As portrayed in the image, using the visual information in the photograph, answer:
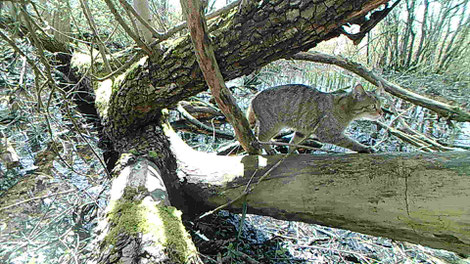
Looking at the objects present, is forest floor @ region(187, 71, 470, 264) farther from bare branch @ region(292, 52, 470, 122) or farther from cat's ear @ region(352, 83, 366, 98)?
cat's ear @ region(352, 83, 366, 98)

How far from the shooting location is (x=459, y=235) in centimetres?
143

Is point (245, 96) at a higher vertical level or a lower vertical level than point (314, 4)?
lower

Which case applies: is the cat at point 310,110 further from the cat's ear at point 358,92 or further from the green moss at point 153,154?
the green moss at point 153,154

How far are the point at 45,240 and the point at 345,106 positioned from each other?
2651 mm

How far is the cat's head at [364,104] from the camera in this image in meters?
2.61

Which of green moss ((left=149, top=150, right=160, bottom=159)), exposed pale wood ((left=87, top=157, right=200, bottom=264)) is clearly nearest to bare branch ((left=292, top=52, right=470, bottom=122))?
green moss ((left=149, top=150, right=160, bottom=159))

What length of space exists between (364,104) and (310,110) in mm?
484

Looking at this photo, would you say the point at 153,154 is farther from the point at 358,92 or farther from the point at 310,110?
the point at 358,92

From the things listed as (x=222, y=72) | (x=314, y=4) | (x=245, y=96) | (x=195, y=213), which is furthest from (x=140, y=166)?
(x=245, y=96)

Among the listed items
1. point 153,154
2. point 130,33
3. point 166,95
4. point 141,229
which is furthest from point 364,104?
point 141,229

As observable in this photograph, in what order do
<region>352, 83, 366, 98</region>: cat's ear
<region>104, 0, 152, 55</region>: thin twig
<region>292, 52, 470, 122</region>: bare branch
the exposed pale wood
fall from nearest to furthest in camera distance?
the exposed pale wood < <region>104, 0, 152, 55</region>: thin twig < <region>292, 52, 470, 122</region>: bare branch < <region>352, 83, 366, 98</region>: cat's ear

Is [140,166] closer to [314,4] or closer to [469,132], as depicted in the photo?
[314,4]

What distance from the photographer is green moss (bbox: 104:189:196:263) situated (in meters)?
1.33

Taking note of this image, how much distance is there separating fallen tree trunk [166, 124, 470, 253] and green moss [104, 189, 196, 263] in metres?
0.58
